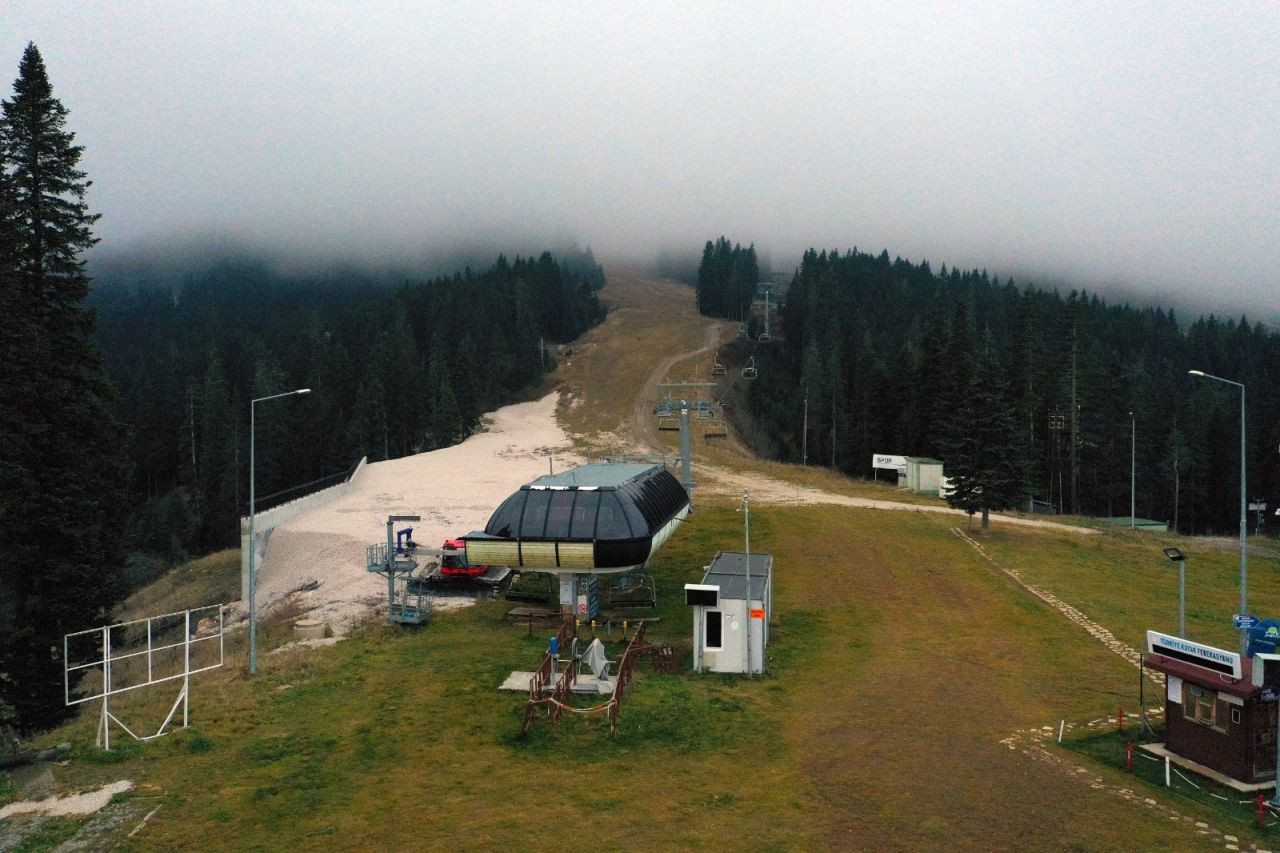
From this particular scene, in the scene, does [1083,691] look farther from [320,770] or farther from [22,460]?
[22,460]

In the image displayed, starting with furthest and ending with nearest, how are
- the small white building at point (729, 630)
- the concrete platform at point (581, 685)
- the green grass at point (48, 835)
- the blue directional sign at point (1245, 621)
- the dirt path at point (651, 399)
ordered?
the dirt path at point (651, 399) → the small white building at point (729, 630) → the concrete platform at point (581, 685) → the blue directional sign at point (1245, 621) → the green grass at point (48, 835)

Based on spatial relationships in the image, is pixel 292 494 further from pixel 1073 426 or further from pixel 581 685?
pixel 1073 426

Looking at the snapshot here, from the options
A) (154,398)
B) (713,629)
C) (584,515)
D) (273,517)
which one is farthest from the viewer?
(154,398)

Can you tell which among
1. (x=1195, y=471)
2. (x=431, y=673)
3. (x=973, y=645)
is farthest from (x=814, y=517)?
(x=1195, y=471)

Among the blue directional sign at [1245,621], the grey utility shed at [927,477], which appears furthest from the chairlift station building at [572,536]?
the grey utility shed at [927,477]

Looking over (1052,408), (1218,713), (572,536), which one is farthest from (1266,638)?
(1052,408)

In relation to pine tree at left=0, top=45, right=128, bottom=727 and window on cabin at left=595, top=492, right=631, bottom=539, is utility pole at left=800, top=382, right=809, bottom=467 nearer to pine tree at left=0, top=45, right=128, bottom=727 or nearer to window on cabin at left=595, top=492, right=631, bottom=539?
window on cabin at left=595, top=492, right=631, bottom=539

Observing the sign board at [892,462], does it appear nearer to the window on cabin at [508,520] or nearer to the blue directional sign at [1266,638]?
the window on cabin at [508,520]
